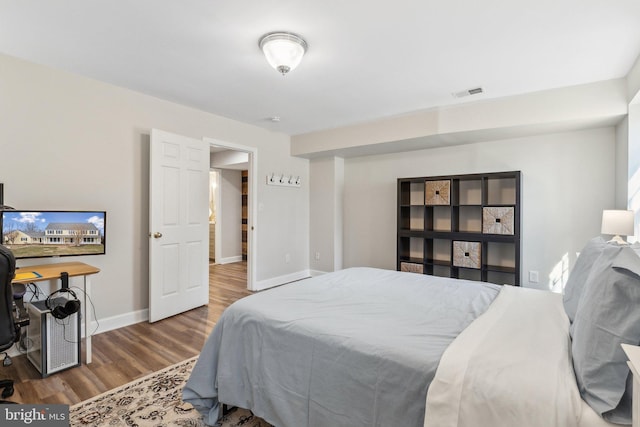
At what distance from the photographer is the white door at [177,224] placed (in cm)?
329

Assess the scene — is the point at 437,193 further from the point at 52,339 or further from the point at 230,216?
the point at 230,216

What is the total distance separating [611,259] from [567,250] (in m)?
2.91

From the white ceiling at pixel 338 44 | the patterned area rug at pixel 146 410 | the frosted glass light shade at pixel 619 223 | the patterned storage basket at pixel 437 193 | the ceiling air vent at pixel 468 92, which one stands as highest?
the white ceiling at pixel 338 44

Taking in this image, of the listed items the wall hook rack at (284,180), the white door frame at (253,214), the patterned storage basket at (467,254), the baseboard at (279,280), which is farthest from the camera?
the wall hook rack at (284,180)

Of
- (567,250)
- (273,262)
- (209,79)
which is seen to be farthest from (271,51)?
(567,250)

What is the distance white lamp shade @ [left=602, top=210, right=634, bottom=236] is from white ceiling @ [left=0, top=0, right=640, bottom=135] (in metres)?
1.21

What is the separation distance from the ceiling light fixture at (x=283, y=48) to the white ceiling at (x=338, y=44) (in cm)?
5

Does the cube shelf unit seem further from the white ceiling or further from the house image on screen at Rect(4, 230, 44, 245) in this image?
the house image on screen at Rect(4, 230, 44, 245)

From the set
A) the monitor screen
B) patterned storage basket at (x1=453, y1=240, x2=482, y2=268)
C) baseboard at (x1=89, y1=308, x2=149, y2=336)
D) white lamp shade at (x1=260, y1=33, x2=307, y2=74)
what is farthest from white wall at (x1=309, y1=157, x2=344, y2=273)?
the monitor screen

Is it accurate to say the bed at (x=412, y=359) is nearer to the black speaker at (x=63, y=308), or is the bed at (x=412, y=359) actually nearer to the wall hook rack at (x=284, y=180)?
the black speaker at (x=63, y=308)

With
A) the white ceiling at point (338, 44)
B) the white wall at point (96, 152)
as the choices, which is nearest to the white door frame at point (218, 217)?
the white wall at point (96, 152)

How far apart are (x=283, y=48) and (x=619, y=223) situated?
9.73 ft

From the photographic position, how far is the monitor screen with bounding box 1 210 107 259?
2.41m

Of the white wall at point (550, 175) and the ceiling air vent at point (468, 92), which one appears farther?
the white wall at point (550, 175)
